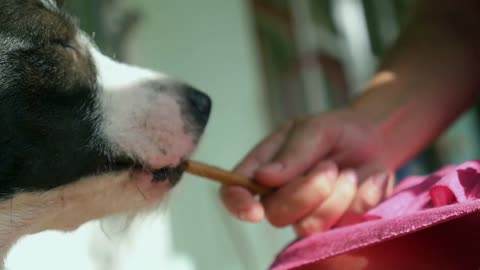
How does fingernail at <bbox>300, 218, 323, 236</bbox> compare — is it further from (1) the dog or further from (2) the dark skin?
(1) the dog

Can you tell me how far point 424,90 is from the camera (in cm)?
115

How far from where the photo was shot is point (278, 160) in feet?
3.29

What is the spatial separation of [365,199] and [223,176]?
0.70 feet

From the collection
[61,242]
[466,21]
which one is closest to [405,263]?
[466,21]

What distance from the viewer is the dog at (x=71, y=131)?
2.87 ft

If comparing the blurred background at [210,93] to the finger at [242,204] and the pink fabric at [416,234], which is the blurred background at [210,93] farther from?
the pink fabric at [416,234]

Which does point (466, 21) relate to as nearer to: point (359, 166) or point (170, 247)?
point (359, 166)

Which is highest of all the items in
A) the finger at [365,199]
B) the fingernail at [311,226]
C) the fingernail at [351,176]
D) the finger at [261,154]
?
the finger at [261,154]

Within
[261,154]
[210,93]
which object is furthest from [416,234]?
[210,93]

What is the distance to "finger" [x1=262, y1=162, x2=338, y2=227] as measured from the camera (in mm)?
945

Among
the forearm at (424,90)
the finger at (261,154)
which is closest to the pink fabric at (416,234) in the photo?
the finger at (261,154)

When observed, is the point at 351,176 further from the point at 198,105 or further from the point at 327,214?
the point at 198,105

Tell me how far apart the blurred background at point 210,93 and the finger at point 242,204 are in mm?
133

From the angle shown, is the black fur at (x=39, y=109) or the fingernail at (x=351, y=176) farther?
the fingernail at (x=351, y=176)
